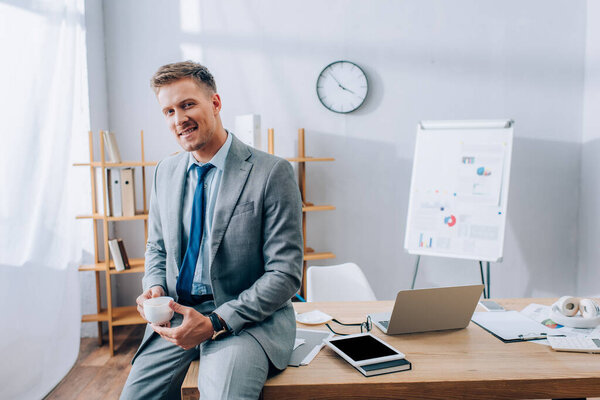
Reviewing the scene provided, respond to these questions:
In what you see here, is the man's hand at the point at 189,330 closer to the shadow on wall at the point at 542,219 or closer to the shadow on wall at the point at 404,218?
the shadow on wall at the point at 404,218

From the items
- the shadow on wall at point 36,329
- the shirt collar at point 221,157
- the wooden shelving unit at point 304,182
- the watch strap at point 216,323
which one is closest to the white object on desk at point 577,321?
the watch strap at point 216,323

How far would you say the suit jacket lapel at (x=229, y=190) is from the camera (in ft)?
4.55

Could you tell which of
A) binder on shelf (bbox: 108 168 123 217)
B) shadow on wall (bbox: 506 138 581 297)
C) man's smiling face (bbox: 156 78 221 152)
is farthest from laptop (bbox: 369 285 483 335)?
shadow on wall (bbox: 506 138 581 297)

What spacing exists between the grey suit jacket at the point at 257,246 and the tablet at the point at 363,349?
0.48ft

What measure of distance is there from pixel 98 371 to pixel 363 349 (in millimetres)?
2131

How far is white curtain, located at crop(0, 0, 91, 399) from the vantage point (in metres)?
2.18

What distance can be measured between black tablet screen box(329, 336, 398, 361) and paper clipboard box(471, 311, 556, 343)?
1.45 feet

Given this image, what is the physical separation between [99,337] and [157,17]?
2368 millimetres

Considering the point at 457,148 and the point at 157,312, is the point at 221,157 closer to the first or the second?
the point at 157,312

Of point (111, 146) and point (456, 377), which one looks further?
point (111, 146)

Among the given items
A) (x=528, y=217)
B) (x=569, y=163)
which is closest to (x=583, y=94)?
(x=569, y=163)

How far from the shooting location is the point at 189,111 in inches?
55.8

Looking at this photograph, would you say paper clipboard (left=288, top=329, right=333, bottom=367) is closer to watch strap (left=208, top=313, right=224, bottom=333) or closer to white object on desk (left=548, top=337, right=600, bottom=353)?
watch strap (left=208, top=313, right=224, bottom=333)

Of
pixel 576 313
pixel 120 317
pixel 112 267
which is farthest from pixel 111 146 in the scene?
pixel 576 313
